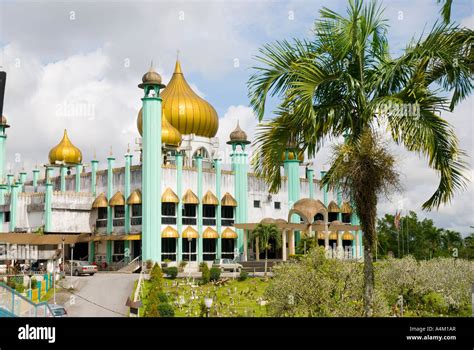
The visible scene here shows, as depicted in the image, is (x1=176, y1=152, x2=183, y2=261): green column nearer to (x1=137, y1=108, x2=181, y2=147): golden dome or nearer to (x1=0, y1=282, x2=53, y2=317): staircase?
(x1=137, y1=108, x2=181, y2=147): golden dome

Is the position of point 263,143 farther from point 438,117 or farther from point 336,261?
point 336,261

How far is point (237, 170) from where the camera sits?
137 feet

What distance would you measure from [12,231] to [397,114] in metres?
35.7

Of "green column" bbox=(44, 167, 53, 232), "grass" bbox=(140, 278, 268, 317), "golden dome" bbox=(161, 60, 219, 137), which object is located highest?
"golden dome" bbox=(161, 60, 219, 137)

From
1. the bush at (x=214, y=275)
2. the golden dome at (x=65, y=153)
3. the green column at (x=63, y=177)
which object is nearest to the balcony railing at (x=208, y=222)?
the bush at (x=214, y=275)

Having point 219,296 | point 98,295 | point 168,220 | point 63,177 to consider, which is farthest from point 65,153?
point 219,296

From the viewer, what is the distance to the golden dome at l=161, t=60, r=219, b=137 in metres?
42.9

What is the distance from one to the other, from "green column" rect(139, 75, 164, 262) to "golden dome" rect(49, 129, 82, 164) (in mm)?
12541

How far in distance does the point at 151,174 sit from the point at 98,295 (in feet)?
32.1

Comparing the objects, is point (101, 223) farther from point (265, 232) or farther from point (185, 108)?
point (265, 232)

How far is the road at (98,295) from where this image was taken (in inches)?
939

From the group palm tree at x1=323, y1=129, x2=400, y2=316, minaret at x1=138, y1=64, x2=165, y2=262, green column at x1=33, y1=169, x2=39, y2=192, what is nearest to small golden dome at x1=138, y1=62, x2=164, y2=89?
minaret at x1=138, y1=64, x2=165, y2=262

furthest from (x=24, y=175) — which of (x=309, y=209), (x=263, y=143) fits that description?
(x=263, y=143)
